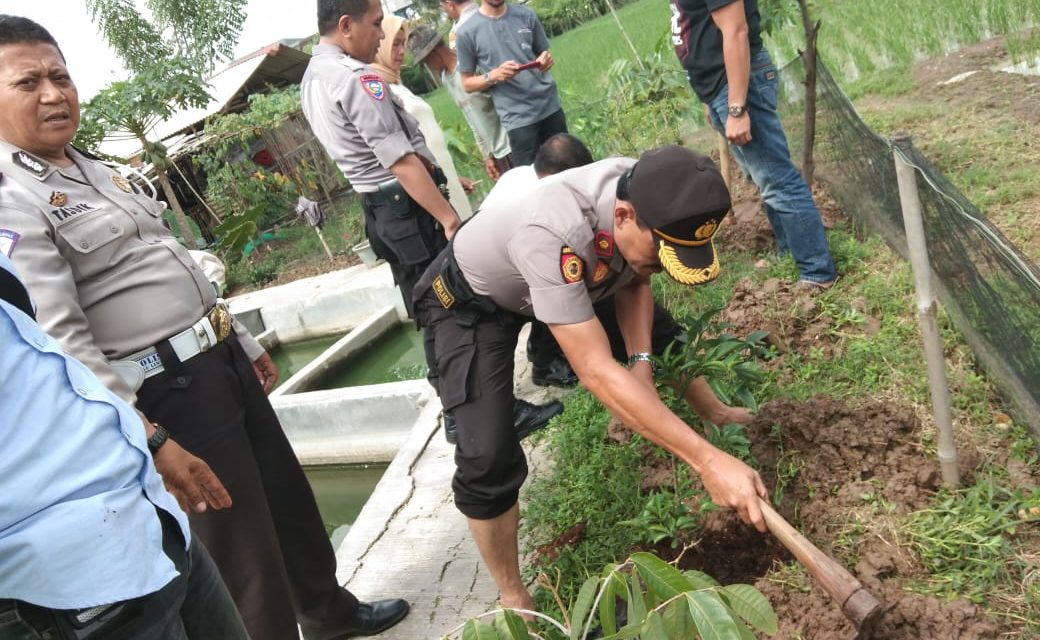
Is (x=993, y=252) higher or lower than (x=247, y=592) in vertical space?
higher

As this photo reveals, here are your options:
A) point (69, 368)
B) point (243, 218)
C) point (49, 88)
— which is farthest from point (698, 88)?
point (243, 218)

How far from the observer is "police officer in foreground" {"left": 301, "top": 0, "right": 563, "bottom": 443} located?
296 cm

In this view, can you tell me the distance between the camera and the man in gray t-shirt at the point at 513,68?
4.23 metres

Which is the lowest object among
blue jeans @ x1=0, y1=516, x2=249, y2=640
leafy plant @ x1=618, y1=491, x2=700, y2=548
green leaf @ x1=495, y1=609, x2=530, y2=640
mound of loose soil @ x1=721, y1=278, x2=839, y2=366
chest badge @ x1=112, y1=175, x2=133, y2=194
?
leafy plant @ x1=618, y1=491, x2=700, y2=548

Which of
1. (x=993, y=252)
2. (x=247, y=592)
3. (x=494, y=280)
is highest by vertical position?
(x=494, y=280)

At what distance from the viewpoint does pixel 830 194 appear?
4.20m

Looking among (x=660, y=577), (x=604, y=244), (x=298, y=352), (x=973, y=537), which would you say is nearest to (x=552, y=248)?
(x=604, y=244)

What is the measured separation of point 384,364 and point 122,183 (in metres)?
4.05

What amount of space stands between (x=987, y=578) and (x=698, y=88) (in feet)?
7.65

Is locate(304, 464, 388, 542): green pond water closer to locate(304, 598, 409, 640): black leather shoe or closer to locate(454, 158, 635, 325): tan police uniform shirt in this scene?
locate(304, 598, 409, 640): black leather shoe

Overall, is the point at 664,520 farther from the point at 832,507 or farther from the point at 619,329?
the point at 619,329

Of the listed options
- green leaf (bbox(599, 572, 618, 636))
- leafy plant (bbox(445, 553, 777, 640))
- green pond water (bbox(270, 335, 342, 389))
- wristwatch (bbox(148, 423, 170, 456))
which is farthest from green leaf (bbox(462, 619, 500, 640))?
green pond water (bbox(270, 335, 342, 389))

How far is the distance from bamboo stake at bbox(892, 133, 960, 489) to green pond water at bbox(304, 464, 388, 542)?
339 cm

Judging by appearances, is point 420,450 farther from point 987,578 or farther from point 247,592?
point 987,578
